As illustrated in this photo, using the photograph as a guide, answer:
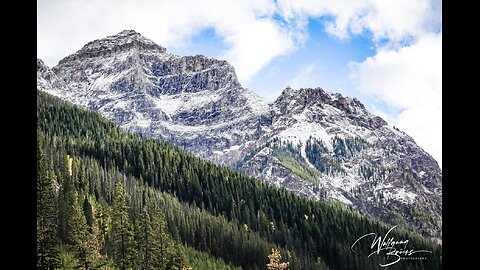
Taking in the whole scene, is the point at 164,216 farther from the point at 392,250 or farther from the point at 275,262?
the point at 392,250

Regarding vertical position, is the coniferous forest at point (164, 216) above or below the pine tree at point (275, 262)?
above

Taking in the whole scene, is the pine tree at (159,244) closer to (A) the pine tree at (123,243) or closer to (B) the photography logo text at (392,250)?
(A) the pine tree at (123,243)

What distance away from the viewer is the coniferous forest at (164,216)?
47969mm

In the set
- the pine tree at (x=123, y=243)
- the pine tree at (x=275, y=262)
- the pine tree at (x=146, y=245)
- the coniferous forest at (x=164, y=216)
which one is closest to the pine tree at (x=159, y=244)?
the coniferous forest at (x=164, y=216)

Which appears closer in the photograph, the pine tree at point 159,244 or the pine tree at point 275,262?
the pine tree at point 159,244

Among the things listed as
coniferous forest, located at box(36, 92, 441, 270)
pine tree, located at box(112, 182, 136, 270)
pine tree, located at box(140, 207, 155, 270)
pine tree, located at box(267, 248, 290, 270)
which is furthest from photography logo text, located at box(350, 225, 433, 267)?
pine tree, located at box(267, 248, 290, 270)

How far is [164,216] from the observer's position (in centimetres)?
7300

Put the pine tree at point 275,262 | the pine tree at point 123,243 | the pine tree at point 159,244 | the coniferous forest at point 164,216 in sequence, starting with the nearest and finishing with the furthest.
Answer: the coniferous forest at point 164,216
the pine tree at point 123,243
the pine tree at point 159,244
the pine tree at point 275,262

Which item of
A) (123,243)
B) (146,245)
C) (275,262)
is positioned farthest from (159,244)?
(275,262)

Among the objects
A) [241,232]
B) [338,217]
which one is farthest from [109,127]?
[338,217]

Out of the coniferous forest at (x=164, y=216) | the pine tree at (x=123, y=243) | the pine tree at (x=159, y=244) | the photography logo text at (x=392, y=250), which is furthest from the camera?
the pine tree at (x=159, y=244)
